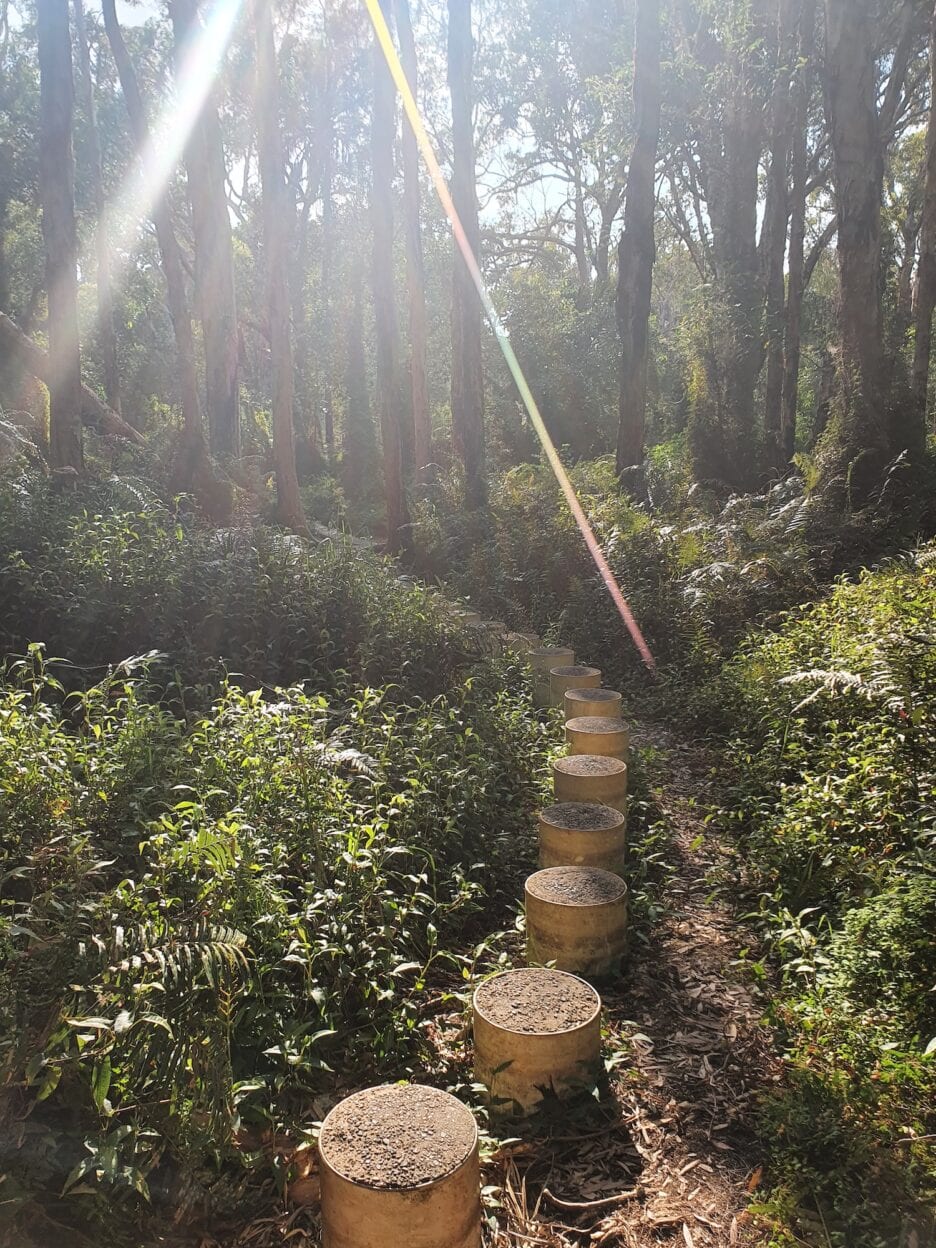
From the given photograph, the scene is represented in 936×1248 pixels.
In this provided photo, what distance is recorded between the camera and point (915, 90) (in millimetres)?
24047

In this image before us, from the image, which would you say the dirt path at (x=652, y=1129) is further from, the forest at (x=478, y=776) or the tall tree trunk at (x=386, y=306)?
the tall tree trunk at (x=386, y=306)

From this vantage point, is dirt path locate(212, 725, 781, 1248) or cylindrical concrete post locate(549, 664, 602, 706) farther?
cylindrical concrete post locate(549, 664, 602, 706)

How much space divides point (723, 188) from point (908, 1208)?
23.8 m

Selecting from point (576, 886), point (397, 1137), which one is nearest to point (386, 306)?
point (576, 886)

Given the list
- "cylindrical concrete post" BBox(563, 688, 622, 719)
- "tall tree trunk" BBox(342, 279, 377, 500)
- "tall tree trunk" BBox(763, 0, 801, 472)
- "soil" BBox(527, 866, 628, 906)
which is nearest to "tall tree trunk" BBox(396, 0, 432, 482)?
"tall tree trunk" BBox(342, 279, 377, 500)

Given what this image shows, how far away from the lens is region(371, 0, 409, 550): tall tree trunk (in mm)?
14258

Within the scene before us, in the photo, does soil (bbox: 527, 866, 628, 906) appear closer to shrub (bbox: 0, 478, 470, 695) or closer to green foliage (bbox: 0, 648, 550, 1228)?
green foliage (bbox: 0, 648, 550, 1228)

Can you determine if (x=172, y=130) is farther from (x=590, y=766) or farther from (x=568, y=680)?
(x=590, y=766)

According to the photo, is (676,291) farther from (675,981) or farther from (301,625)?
(675,981)

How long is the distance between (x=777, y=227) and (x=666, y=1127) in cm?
2224

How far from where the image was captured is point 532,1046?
122 inches

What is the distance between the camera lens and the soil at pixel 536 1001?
318 cm

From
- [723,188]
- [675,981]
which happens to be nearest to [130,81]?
[723,188]

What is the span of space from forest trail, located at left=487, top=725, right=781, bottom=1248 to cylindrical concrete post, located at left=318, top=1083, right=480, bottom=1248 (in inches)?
16.9
